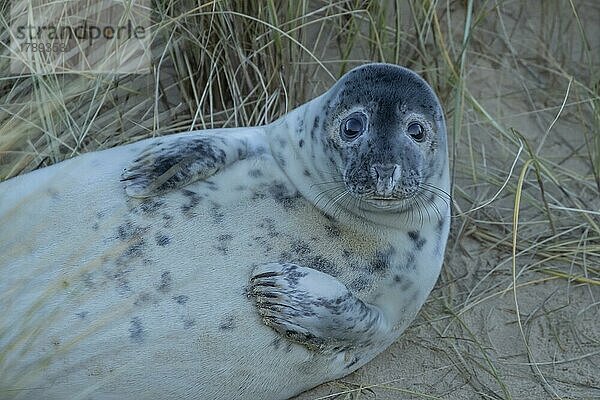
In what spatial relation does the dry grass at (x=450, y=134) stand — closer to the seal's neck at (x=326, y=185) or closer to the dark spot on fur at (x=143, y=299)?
the seal's neck at (x=326, y=185)

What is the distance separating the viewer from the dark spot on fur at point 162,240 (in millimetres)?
2633

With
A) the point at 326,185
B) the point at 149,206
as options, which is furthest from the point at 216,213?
the point at 326,185

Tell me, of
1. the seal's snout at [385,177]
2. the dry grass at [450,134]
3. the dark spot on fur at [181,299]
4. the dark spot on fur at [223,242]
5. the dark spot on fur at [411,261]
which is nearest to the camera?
the seal's snout at [385,177]

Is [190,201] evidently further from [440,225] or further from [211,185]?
[440,225]

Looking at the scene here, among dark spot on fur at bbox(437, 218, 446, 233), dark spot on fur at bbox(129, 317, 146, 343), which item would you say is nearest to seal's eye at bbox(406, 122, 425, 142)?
dark spot on fur at bbox(437, 218, 446, 233)

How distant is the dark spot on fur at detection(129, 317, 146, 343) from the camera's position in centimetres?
250

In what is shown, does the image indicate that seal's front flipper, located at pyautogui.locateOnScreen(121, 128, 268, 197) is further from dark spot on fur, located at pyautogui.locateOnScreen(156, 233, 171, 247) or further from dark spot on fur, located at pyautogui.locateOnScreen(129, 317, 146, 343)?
dark spot on fur, located at pyautogui.locateOnScreen(129, 317, 146, 343)

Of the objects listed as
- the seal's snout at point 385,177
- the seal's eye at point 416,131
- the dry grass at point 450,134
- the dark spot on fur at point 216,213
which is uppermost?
the seal's eye at point 416,131

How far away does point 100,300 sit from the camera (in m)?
2.52

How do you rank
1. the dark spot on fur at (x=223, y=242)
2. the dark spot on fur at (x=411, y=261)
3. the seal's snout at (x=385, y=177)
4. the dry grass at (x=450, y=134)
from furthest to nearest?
the dry grass at (x=450, y=134) < the dark spot on fur at (x=411, y=261) < the dark spot on fur at (x=223, y=242) < the seal's snout at (x=385, y=177)

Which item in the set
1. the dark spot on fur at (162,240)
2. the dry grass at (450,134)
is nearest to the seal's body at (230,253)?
the dark spot on fur at (162,240)

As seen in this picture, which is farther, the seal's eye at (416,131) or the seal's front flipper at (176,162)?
the seal's front flipper at (176,162)

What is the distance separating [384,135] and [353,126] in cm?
11

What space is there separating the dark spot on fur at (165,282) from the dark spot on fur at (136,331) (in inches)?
4.2
